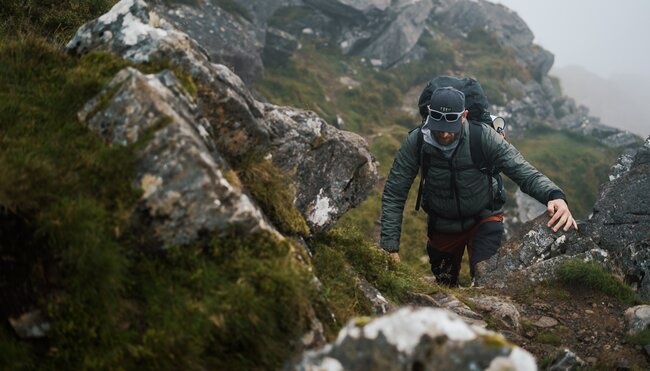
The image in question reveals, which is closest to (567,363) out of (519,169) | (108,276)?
(519,169)

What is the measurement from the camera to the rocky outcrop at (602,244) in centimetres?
859

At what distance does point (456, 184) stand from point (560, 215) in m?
1.63

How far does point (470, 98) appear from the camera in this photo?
8.38m

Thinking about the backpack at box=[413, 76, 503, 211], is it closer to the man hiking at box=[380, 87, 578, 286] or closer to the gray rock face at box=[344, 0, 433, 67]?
the man hiking at box=[380, 87, 578, 286]

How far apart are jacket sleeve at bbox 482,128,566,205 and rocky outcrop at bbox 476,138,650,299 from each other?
1.95 meters

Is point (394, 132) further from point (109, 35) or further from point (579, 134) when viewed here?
point (109, 35)

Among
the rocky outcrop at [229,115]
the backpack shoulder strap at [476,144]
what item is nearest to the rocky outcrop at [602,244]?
A: the backpack shoulder strap at [476,144]

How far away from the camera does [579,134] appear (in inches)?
1580

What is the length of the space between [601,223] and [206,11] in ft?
72.9

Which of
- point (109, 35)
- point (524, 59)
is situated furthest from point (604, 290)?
point (524, 59)

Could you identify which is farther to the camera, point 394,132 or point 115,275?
point 394,132

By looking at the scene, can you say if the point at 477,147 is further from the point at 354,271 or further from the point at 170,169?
the point at 170,169

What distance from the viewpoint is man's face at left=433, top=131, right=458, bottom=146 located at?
734 centimetres

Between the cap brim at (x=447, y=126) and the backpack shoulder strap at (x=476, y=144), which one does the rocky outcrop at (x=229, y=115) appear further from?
the backpack shoulder strap at (x=476, y=144)
